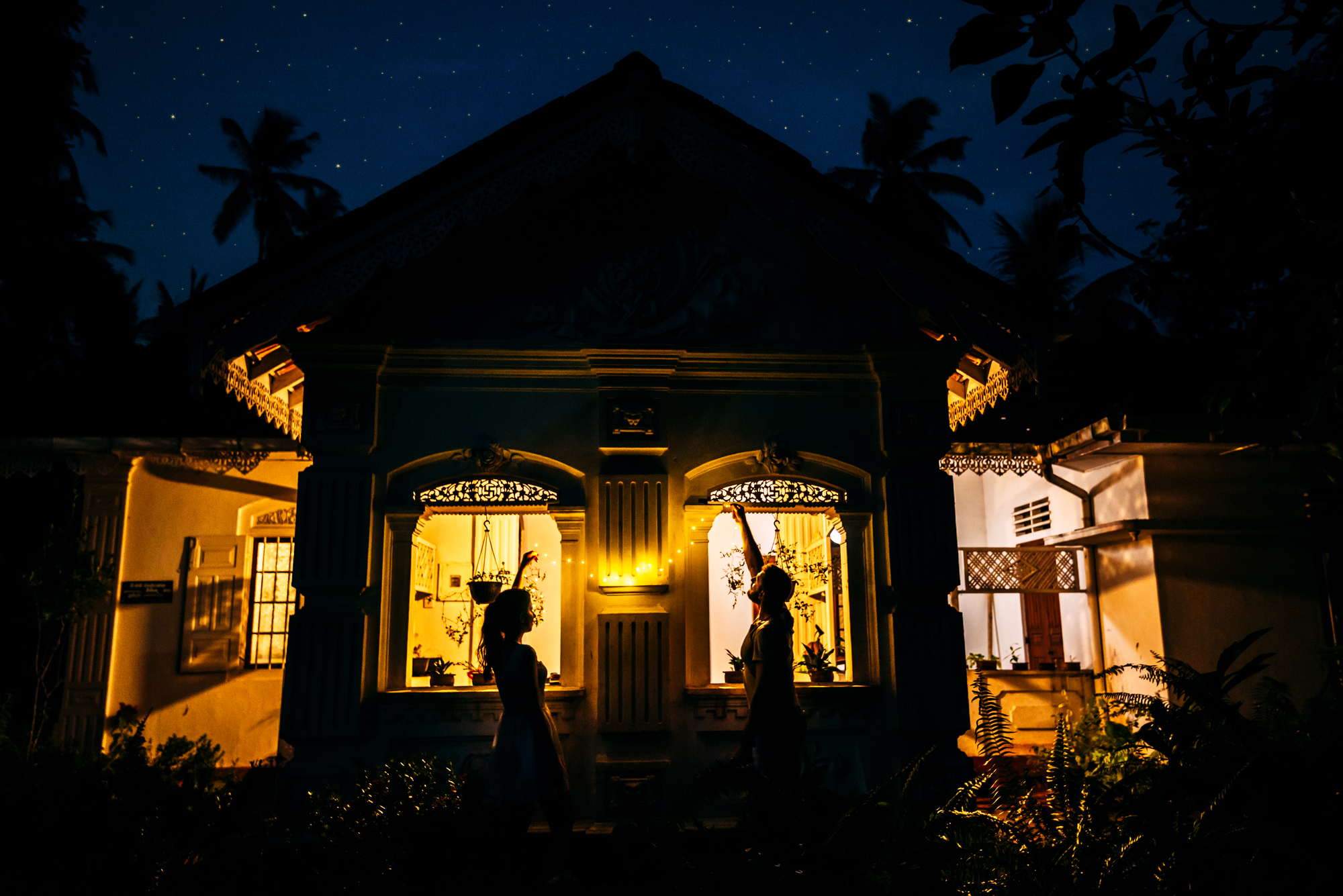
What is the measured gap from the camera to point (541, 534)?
1252cm

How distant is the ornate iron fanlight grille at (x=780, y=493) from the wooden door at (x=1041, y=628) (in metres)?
8.82

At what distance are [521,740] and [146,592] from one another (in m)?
6.67

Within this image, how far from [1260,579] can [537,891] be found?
28.3ft

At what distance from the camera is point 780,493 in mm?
7746

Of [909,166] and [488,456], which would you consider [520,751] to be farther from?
[909,166]

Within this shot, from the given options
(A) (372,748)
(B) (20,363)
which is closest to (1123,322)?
(A) (372,748)

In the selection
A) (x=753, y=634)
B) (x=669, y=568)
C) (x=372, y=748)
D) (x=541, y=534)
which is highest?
(x=541, y=534)

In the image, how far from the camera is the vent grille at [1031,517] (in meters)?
13.1

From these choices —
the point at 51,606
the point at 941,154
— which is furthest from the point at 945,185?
the point at 51,606

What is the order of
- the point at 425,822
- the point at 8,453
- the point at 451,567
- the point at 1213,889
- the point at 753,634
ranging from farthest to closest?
1. the point at 451,567
2. the point at 8,453
3. the point at 753,634
4. the point at 425,822
5. the point at 1213,889

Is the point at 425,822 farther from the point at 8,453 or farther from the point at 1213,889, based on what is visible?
the point at 8,453

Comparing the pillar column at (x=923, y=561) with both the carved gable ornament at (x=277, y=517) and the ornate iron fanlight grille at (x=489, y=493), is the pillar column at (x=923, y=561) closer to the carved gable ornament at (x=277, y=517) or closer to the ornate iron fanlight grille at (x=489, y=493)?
the ornate iron fanlight grille at (x=489, y=493)

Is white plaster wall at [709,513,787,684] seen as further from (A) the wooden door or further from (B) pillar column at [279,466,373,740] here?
(A) the wooden door

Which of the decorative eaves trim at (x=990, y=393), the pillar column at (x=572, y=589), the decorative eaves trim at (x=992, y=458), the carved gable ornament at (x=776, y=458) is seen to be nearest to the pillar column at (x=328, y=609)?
the pillar column at (x=572, y=589)
